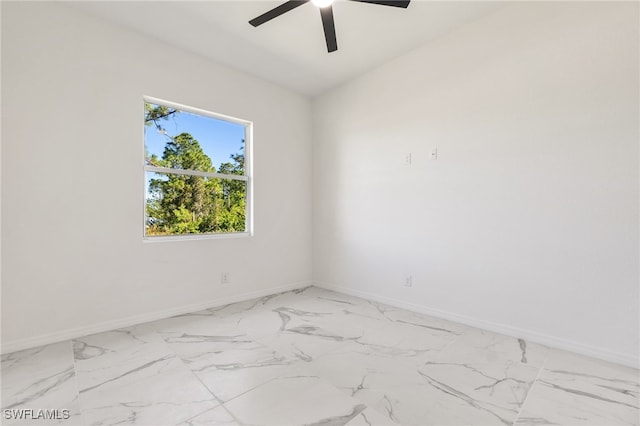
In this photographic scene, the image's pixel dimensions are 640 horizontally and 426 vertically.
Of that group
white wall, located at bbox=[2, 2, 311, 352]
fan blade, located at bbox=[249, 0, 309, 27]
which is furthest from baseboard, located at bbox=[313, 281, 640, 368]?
fan blade, located at bbox=[249, 0, 309, 27]

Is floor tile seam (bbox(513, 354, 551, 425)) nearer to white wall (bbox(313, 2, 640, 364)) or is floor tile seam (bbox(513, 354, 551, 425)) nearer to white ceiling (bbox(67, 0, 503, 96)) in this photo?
white wall (bbox(313, 2, 640, 364))

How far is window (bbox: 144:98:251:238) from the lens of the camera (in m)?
3.00

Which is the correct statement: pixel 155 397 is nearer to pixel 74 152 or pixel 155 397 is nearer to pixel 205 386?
pixel 205 386

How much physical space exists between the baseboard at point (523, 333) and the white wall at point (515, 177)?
0.04ft

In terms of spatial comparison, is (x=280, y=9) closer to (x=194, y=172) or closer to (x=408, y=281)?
(x=194, y=172)

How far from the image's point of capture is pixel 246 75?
3615 mm

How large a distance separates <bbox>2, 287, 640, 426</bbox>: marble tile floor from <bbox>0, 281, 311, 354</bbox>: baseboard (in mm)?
70

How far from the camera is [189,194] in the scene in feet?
10.6

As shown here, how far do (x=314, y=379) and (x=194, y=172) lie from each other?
94.0 inches

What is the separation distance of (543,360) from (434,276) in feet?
3.58

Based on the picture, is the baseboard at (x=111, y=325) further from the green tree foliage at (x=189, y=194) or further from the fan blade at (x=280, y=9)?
the fan blade at (x=280, y=9)

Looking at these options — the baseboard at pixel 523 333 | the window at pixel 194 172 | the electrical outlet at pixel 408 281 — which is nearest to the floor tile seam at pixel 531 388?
the baseboard at pixel 523 333

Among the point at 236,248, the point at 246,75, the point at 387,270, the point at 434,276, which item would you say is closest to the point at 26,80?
the point at 246,75

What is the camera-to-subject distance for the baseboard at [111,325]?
225 cm
